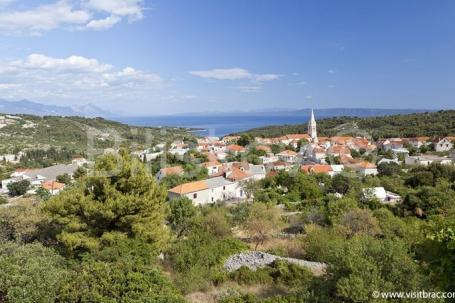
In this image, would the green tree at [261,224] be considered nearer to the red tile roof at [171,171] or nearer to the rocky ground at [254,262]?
the rocky ground at [254,262]

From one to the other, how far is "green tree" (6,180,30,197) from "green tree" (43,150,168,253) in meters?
39.1

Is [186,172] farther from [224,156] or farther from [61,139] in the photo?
[61,139]

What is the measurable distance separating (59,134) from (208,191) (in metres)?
70.2

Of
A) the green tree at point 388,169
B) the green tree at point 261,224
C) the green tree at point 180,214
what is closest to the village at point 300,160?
the green tree at point 388,169

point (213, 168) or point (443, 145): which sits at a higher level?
point (443, 145)

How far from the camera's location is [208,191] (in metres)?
36.8

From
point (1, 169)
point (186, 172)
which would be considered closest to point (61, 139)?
point (1, 169)

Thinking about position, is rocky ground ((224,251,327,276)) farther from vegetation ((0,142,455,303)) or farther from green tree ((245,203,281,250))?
green tree ((245,203,281,250))

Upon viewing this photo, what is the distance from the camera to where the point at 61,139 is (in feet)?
296

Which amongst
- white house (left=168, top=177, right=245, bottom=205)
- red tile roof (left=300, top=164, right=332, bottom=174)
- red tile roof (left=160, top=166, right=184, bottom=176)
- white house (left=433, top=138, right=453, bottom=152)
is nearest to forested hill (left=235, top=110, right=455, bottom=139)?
white house (left=433, top=138, right=453, bottom=152)

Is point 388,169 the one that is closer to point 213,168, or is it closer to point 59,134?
point 213,168

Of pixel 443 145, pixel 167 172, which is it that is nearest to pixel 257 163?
pixel 167 172

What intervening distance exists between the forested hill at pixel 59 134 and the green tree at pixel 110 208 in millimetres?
64280

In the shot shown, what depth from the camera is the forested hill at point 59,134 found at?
81500 millimetres
